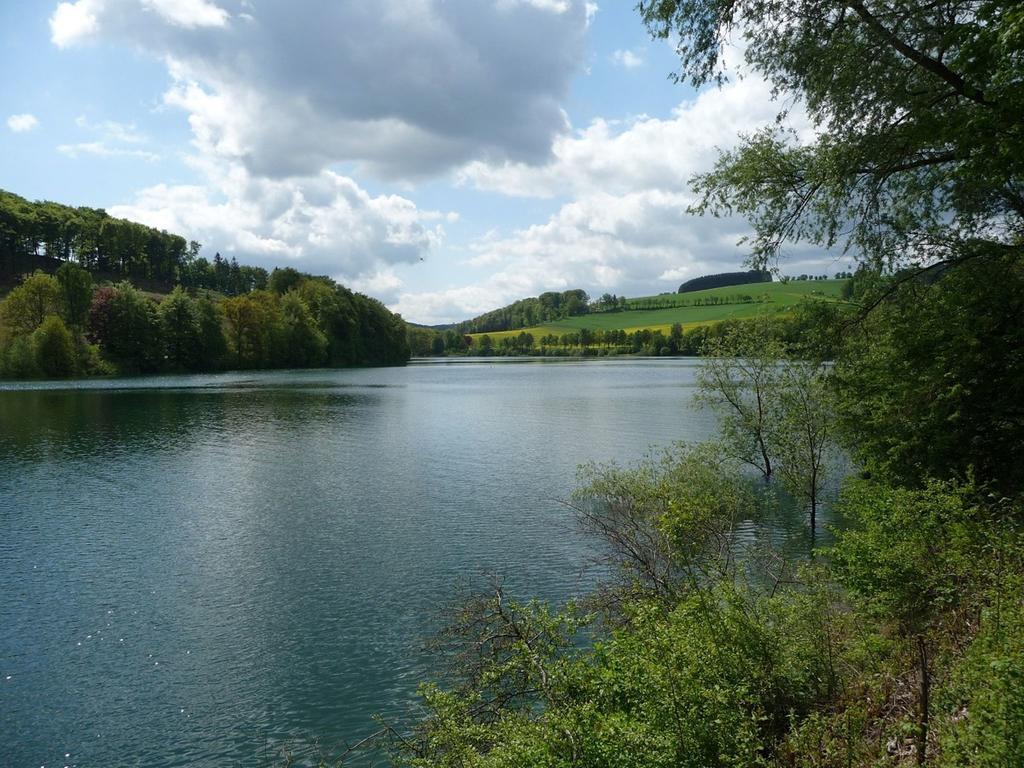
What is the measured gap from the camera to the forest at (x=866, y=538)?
23.8 ft

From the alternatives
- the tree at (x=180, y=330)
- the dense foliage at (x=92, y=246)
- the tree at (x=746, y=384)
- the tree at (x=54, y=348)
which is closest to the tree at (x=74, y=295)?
the tree at (x=54, y=348)

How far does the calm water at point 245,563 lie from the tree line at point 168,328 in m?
49.1

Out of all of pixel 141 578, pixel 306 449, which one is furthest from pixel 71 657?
pixel 306 449

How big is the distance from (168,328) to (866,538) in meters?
112

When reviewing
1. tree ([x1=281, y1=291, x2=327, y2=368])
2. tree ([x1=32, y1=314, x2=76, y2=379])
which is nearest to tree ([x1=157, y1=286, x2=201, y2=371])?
tree ([x1=32, y1=314, x2=76, y2=379])

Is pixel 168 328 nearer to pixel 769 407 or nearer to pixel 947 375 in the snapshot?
pixel 769 407

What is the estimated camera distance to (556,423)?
5119 cm

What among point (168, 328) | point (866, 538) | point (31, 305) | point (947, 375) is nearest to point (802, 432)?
point (947, 375)

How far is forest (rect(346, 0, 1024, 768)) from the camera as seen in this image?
725 cm

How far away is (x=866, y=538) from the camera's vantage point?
1142cm

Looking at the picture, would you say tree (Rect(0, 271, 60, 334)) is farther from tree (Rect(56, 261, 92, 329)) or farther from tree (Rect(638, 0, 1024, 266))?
tree (Rect(638, 0, 1024, 266))

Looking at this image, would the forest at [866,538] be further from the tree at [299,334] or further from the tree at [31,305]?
the tree at [299,334]

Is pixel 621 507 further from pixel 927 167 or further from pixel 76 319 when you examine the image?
pixel 76 319

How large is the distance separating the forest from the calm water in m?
2.56
